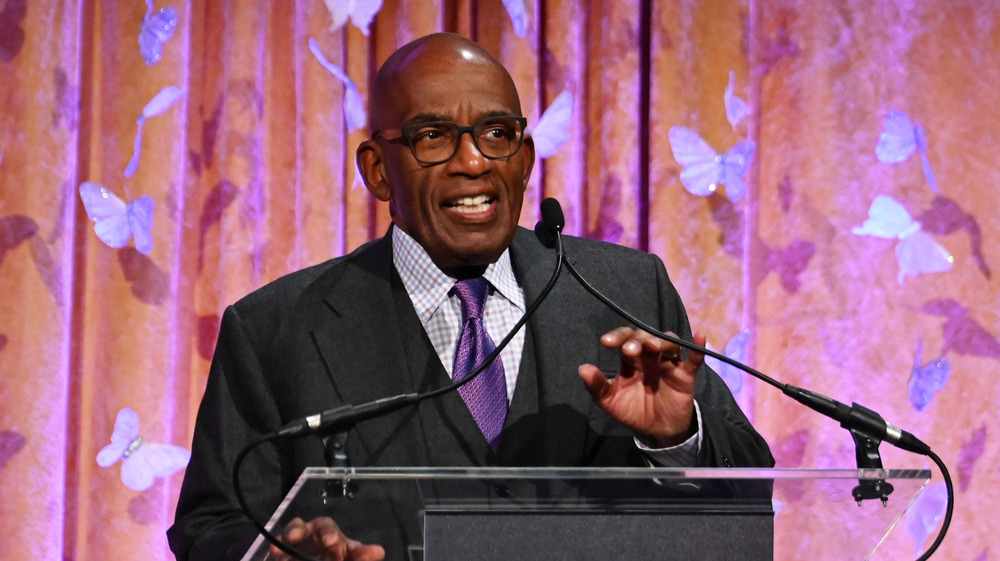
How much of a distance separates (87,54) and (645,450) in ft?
5.16

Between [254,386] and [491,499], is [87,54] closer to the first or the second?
[254,386]

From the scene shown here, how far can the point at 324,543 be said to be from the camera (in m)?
0.87

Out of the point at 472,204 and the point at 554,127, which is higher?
the point at 554,127

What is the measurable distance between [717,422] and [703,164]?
101 cm

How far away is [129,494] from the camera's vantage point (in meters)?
2.15

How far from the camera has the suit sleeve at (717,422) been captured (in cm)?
121

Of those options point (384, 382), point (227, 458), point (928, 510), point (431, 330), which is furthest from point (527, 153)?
point (928, 510)

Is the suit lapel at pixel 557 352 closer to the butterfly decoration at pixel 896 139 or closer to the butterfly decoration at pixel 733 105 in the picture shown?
the butterfly decoration at pixel 733 105

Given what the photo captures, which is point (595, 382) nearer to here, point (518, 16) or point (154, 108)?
point (518, 16)

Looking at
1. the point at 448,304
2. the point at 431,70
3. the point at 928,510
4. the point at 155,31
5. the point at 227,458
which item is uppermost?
the point at 155,31

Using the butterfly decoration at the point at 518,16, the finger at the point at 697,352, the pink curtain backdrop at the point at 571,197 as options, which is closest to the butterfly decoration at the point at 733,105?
the pink curtain backdrop at the point at 571,197

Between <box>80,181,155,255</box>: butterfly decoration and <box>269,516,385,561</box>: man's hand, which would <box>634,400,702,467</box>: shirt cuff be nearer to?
<box>269,516,385,561</box>: man's hand

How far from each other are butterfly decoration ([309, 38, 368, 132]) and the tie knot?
0.75 m

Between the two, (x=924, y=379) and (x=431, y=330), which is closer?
(x=431, y=330)
